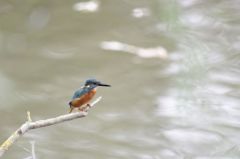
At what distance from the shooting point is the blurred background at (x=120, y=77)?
12.5ft

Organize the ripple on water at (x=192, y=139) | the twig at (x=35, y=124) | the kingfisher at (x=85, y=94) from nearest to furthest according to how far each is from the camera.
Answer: the twig at (x=35, y=124) < the kingfisher at (x=85, y=94) < the ripple on water at (x=192, y=139)

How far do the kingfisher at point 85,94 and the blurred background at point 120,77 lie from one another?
112 centimetres

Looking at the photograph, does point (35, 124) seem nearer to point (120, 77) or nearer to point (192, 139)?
point (192, 139)

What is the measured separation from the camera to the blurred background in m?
3.81

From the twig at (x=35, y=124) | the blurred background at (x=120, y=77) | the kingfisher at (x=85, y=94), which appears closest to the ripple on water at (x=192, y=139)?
the blurred background at (x=120, y=77)

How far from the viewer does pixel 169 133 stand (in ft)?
12.8

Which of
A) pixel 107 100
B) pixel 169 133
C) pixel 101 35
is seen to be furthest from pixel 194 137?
pixel 101 35

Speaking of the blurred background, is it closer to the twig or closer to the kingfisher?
the kingfisher

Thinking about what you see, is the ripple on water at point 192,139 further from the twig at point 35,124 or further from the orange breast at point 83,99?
the twig at point 35,124

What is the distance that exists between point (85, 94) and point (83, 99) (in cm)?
2

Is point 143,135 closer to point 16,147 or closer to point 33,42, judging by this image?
point 16,147

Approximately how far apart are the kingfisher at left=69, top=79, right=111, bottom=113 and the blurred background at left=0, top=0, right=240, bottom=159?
1.12m

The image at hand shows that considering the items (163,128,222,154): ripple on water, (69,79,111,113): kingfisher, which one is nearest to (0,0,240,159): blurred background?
(163,128,222,154): ripple on water

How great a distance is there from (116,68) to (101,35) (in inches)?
21.9
